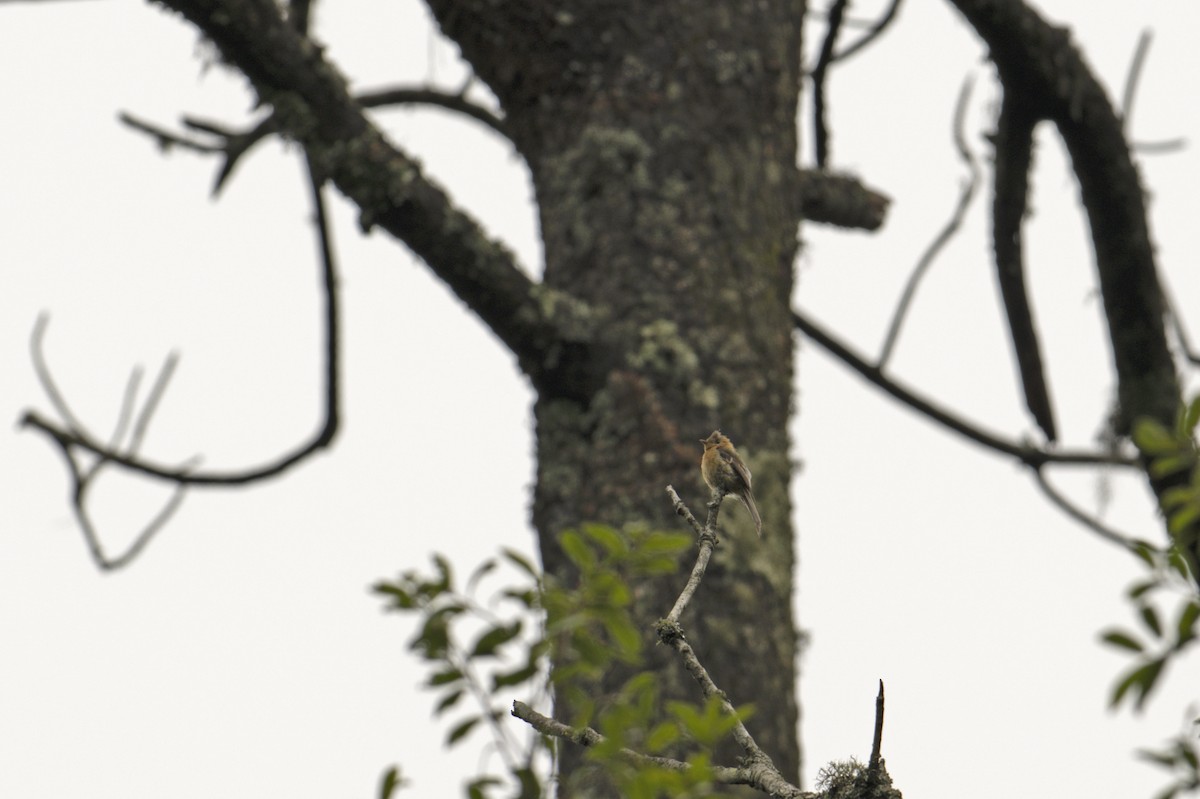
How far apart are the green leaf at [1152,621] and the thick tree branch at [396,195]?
7.13 ft

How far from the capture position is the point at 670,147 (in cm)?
325

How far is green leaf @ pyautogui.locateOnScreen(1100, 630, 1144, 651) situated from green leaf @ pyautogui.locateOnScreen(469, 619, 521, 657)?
44cm

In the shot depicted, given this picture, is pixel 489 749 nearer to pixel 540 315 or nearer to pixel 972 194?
pixel 540 315

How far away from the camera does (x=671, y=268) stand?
124 inches

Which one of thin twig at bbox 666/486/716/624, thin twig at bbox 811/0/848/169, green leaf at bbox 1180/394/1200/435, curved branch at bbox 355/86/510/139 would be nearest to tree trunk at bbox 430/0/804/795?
thin twig at bbox 811/0/848/169

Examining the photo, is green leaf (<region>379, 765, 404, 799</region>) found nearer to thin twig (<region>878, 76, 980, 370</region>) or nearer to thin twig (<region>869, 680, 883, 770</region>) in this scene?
thin twig (<region>869, 680, 883, 770</region>)

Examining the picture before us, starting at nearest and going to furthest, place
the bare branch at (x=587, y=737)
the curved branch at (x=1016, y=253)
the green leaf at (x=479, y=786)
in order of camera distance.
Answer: the green leaf at (x=479, y=786)
the bare branch at (x=587, y=737)
the curved branch at (x=1016, y=253)

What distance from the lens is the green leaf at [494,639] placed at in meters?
1.12

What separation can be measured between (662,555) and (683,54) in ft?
7.55

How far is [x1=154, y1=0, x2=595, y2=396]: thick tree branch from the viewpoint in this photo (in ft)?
9.97

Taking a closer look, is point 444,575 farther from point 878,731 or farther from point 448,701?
point 878,731

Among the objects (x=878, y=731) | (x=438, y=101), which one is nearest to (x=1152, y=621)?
(x=878, y=731)

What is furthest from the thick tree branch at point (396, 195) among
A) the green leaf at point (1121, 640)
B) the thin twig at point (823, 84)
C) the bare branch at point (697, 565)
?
the green leaf at point (1121, 640)

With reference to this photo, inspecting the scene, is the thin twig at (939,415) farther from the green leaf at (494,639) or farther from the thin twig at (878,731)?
the green leaf at (494,639)
